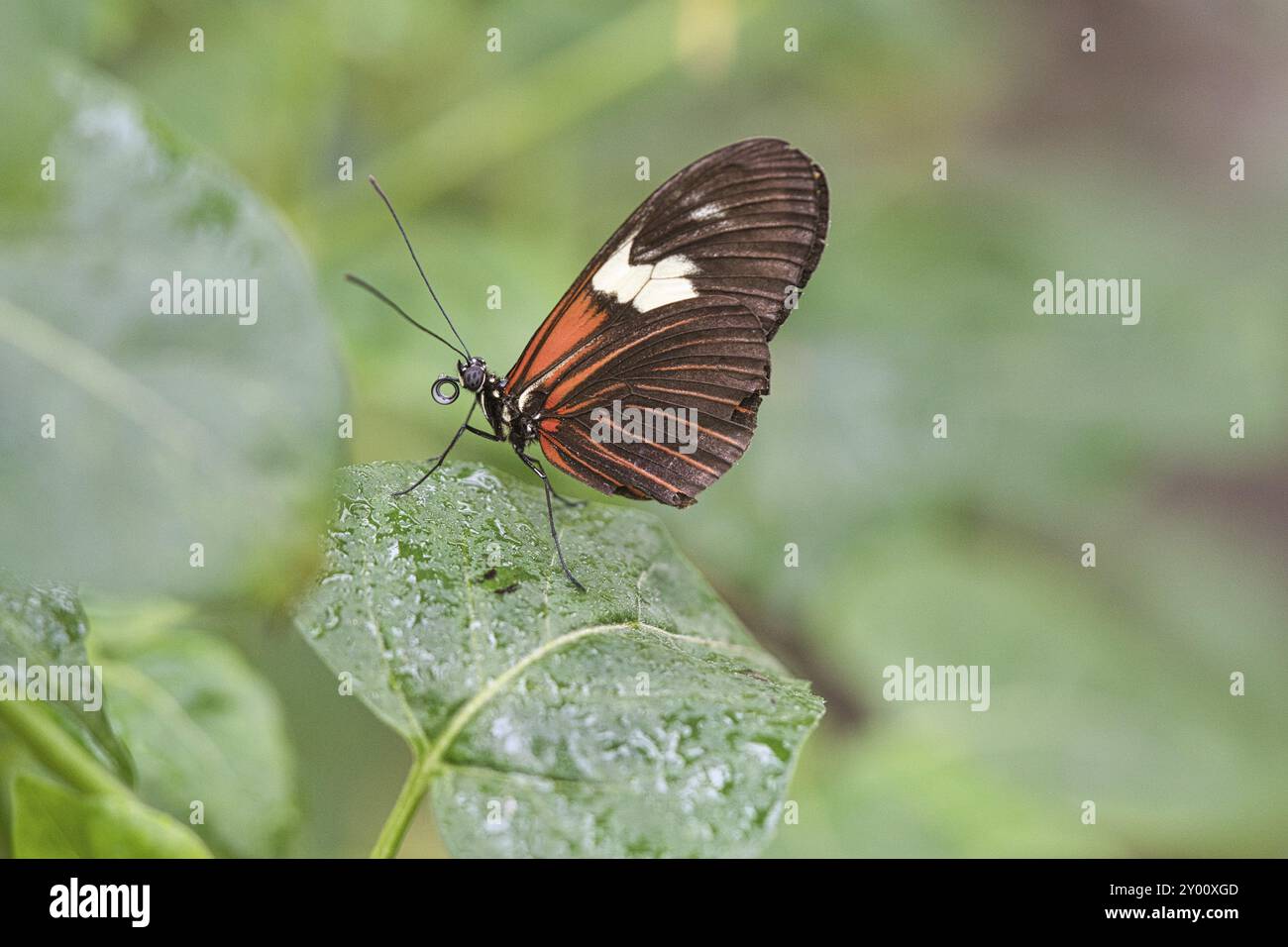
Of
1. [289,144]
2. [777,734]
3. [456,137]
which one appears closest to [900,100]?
[456,137]

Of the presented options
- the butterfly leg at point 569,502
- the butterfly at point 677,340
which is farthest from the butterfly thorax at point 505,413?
the butterfly leg at point 569,502

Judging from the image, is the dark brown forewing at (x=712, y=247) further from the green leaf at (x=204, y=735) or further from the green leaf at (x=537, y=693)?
the green leaf at (x=204, y=735)

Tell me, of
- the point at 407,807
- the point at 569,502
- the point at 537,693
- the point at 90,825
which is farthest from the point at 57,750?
the point at 569,502

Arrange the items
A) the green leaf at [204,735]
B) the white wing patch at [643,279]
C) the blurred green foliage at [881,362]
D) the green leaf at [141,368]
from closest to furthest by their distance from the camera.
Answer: the green leaf at [141,368]
the green leaf at [204,735]
the white wing patch at [643,279]
the blurred green foliage at [881,362]

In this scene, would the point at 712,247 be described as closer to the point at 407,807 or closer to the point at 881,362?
the point at 407,807

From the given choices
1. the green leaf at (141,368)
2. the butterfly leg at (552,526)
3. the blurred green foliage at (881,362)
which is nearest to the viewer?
the green leaf at (141,368)

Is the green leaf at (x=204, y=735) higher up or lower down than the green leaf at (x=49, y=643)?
lower down

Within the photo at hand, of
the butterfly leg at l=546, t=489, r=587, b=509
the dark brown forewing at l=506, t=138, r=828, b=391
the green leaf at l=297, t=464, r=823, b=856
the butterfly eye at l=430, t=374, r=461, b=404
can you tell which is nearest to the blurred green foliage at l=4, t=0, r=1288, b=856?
the butterfly eye at l=430, t=374, r=461, b=404

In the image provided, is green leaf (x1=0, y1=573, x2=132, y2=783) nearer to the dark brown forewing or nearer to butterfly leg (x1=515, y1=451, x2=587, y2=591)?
butterfly leg (x1=515, y1=451, x2=587, y2=591)
